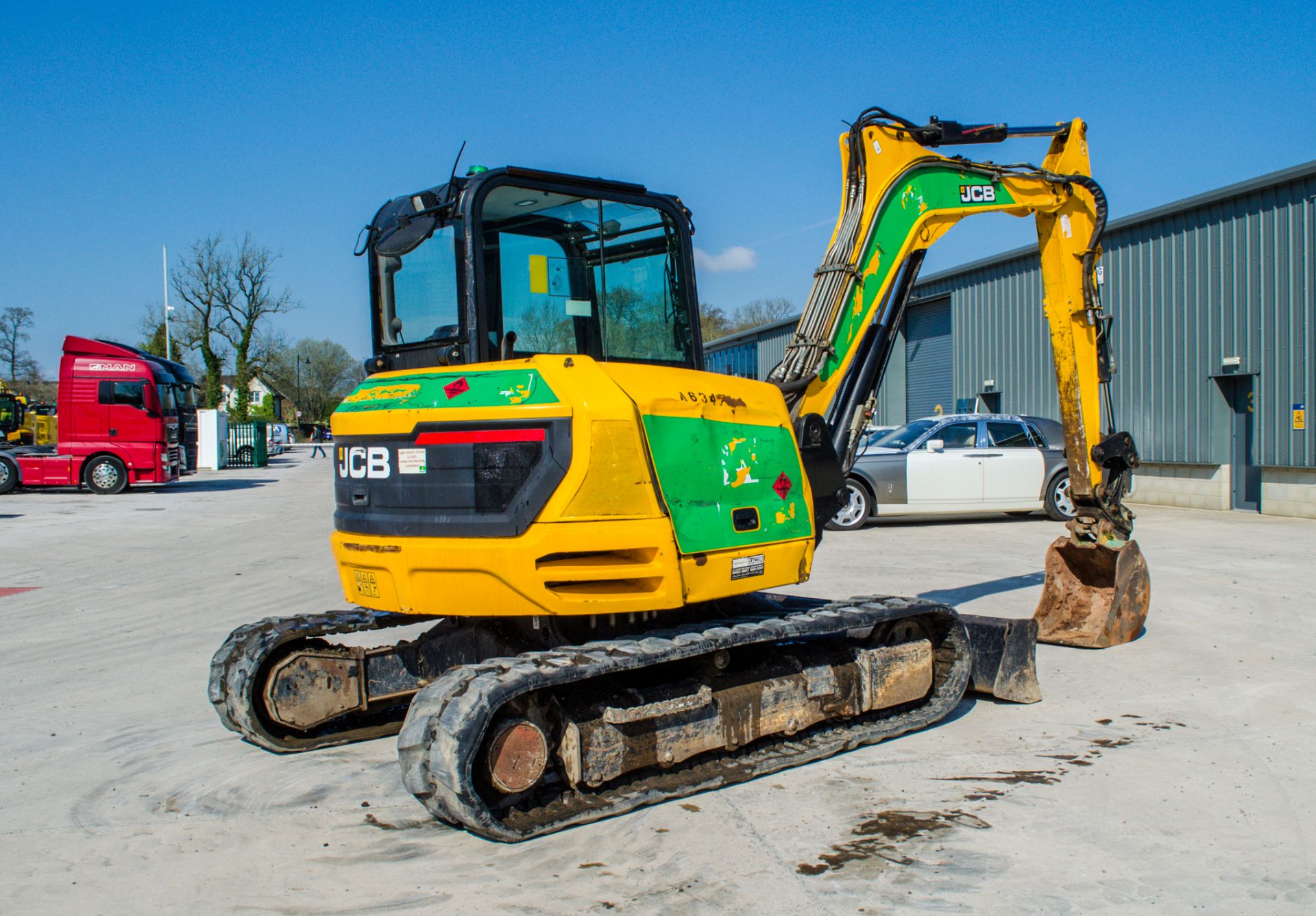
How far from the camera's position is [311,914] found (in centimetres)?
362

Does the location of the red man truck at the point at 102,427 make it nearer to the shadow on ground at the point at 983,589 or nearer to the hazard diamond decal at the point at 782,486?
the shadow on ground at the point at 983,589

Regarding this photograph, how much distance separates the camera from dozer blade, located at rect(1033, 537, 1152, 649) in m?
7.55

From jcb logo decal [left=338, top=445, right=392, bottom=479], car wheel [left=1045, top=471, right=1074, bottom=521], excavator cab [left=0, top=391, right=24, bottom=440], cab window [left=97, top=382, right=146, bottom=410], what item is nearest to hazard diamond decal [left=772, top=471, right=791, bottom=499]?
jcb logo decal [left=338, top=445, right=392, bottom=479]

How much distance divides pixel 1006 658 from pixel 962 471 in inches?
395

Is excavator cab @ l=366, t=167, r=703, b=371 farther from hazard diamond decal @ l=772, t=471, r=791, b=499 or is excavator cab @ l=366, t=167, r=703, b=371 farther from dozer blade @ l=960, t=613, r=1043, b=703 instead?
dozer blade @ l=960, t=613, r=1043, b=703

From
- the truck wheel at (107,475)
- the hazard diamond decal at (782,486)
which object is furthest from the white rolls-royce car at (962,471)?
the truck wheel at (107,475)

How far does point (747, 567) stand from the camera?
5035 millimetres

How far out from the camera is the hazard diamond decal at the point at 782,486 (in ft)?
17.4

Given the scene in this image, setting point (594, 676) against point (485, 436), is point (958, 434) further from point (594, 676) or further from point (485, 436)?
point (485, 436)

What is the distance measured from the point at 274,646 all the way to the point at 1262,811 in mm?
4655

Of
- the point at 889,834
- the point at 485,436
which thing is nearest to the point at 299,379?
the point at 485,436

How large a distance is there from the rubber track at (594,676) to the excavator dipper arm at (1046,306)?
1.50 metres

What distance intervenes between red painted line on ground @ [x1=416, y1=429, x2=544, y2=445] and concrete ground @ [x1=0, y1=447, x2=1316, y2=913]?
1639 mm

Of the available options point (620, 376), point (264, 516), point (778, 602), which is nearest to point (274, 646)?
point (620, 376)
